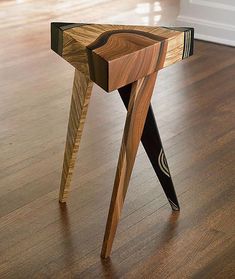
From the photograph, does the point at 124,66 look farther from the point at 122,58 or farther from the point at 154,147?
the point at 154,147

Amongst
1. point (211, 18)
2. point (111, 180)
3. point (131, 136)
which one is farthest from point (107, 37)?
point (211, 18)

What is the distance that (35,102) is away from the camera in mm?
2650

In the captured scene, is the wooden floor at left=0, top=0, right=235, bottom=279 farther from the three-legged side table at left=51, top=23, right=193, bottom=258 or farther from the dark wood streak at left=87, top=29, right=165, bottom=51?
the dark wood streak at left=87, top=29, right=165, bottom=51

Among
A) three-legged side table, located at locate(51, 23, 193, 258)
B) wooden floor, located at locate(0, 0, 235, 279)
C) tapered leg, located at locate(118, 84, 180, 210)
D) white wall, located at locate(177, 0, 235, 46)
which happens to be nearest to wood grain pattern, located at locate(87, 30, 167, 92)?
three-legged side table, located at locate(51, 23, 193, 258)

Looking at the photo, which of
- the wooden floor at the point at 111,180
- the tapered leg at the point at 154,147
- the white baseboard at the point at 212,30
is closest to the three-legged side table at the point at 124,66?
the tapered leg at the point at 154,147

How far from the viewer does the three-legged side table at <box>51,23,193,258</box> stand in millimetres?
1417

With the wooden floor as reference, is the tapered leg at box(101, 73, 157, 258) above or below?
above

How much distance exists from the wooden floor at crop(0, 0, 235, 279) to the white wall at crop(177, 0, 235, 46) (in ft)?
0.65

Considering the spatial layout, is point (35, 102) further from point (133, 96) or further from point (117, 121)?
point (133, 96)

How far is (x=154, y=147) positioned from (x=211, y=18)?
183 centimetres

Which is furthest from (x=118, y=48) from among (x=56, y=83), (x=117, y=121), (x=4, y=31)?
(x=4, y=31)

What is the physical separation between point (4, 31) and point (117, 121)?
4.68 ft

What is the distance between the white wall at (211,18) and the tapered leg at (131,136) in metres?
1.94

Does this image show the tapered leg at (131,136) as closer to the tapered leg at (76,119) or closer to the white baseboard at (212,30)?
the tapered leg at (76,119)
